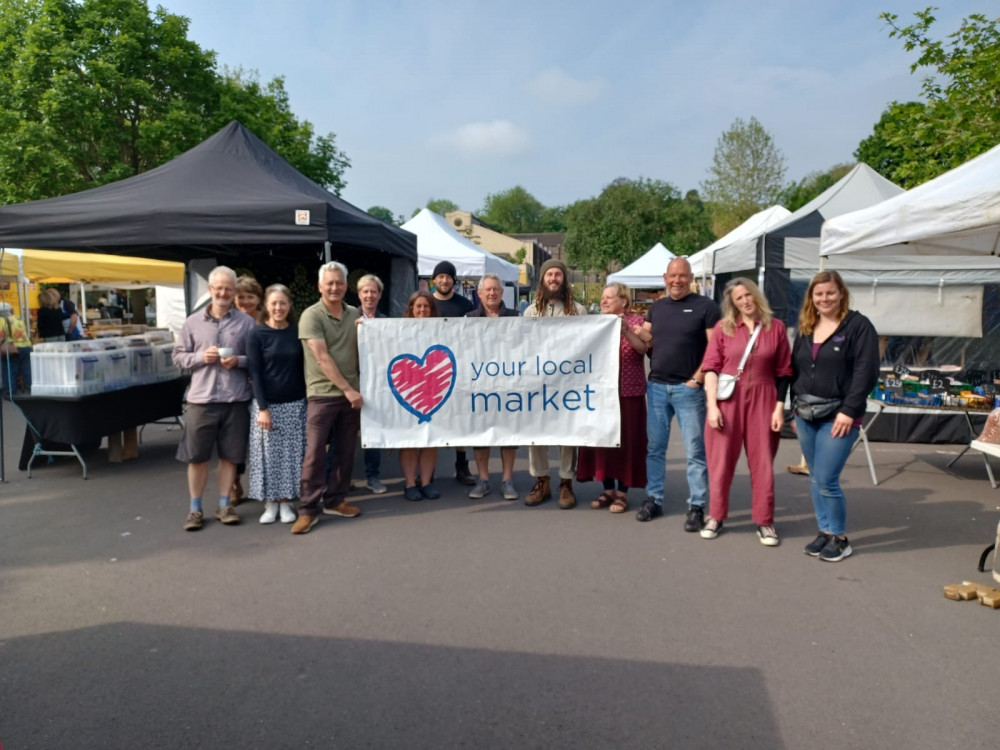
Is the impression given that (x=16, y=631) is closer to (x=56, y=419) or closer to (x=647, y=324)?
(x=56, y=419)

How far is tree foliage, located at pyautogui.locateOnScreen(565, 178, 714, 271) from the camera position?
4159cm

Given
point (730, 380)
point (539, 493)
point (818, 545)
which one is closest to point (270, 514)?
point (539, 493)

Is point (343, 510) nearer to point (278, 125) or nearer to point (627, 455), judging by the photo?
point (627, 455)

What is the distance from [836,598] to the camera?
396 centimetres

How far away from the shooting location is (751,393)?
472 cm

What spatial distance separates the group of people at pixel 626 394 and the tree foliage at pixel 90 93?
18.0m

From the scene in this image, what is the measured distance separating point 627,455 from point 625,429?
0.72 feet

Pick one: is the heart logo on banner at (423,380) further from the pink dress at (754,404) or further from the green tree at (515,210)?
the green tree at (515,210)

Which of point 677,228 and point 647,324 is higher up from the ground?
point 677,228

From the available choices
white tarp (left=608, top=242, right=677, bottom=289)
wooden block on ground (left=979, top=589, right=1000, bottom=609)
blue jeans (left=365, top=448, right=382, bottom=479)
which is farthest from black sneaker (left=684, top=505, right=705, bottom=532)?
white tarp (left=608, top=242, right=677, bottom=289)

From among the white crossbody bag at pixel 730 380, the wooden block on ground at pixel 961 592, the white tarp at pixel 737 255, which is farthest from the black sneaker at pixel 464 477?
the white tarp at pixel 737 255

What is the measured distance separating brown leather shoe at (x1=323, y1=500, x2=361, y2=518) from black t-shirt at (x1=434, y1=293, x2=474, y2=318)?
2.00m

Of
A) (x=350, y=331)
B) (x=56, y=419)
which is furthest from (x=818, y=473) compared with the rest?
(x=56, y=419)

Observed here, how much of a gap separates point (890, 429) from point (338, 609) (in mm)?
7256
